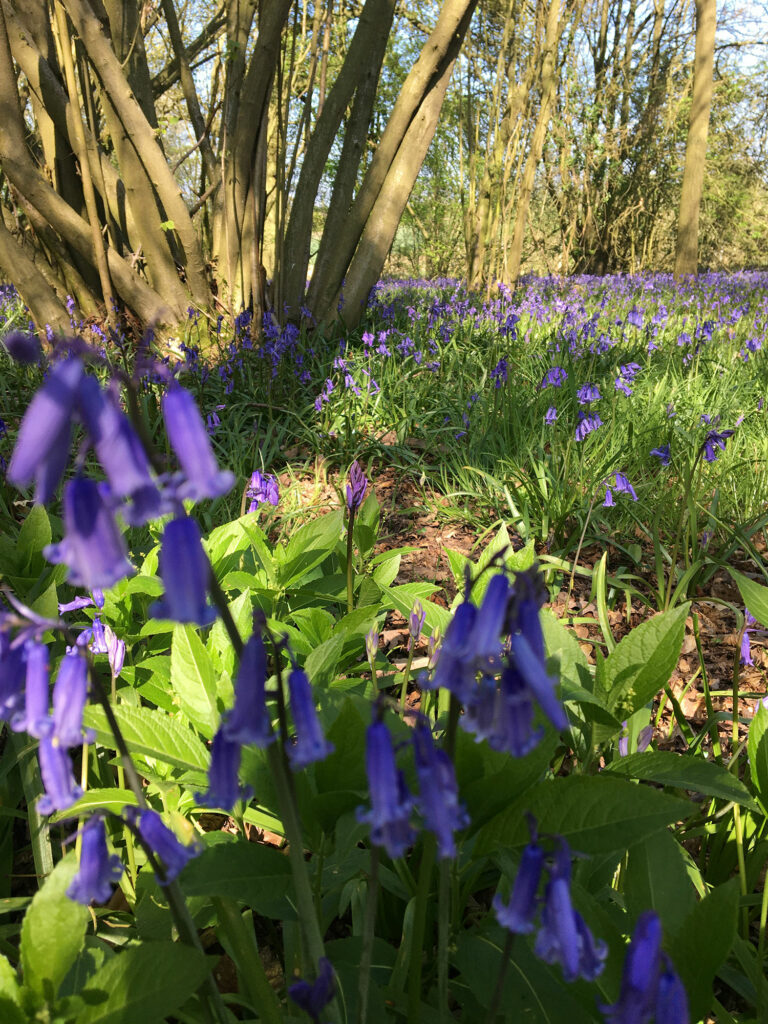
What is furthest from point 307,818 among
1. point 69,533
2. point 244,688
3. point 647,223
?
point 647,223

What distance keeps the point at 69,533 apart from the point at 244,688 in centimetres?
25

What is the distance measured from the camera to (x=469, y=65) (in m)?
15.2

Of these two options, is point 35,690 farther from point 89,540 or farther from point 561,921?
point 561,921

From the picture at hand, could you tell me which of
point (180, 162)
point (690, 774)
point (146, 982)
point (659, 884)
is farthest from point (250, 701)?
point (180, 162)

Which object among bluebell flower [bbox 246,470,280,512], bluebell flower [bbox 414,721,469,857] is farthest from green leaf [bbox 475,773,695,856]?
bluebell flower [bbox 246,470,280,512]

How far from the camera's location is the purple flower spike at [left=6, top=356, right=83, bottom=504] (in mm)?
588

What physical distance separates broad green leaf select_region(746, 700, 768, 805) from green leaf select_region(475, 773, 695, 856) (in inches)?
25.3

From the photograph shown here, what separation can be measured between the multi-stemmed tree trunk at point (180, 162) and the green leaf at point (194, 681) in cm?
502

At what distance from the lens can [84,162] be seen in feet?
18.4

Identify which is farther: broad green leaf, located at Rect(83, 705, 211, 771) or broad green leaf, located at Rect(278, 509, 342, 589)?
broad green leaf, located at Rect(278, 509, 342, 589)

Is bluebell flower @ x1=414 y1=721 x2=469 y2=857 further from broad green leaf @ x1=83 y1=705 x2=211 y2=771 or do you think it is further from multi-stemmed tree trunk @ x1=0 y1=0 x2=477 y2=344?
multi-stemmed tree trunk @ x1=0 y1=0 x2=477 y2=344

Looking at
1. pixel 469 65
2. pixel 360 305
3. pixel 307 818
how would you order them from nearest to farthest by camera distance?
pixel 307 818 < pixel 360 305 < pixel 469 65

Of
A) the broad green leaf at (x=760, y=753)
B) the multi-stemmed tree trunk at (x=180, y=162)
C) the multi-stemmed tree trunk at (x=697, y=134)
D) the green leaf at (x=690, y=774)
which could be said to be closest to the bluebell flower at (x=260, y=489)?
the green leaf at (x=690, y=774)

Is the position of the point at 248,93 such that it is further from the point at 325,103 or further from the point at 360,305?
the point at 360,305
